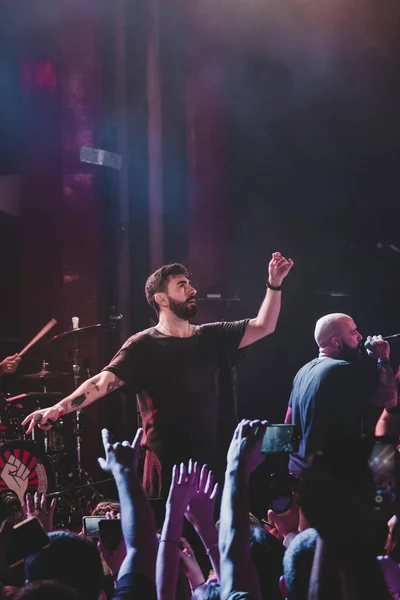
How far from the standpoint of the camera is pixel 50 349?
8219 mm

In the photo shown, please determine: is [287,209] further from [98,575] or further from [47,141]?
[98,575]

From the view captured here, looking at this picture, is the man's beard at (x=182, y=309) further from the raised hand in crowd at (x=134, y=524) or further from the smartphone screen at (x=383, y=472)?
the smartphone screen at (x=383, y=472)

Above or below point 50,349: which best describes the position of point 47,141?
above

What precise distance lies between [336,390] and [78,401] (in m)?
1.60

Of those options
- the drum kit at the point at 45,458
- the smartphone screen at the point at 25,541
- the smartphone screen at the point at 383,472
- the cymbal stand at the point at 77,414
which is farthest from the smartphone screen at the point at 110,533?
the cymbal stand at the point at 77,414

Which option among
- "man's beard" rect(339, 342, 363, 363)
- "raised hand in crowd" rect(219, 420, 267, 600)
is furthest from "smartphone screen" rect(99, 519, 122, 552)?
"man's beard" rect(339, 342, 363, 363)

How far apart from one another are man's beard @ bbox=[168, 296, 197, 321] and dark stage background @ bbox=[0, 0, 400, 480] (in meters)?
3.04

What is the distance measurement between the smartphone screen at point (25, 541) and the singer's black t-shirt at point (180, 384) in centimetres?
239

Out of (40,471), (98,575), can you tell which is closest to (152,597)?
(98,575)

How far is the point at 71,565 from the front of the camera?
2.29m

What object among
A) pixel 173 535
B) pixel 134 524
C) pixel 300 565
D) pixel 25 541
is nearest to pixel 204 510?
pixel 173 535

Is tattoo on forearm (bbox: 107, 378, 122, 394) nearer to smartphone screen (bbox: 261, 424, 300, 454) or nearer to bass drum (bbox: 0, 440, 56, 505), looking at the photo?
smartphone screen (bbox: 261, 424, 300, 454)

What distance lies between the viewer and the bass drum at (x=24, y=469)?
22.5 ft

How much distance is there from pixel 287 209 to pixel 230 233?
2.66 feet
